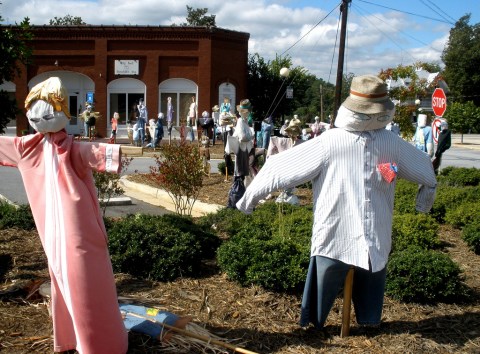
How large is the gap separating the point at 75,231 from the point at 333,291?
1835 mm

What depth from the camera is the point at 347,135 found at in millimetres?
4242

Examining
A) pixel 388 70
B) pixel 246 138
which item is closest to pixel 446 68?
pixel 388 70

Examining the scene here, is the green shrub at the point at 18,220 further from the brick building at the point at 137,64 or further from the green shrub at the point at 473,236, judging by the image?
the brick building at the point at 137,64

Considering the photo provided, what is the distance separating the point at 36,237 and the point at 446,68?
6239 centimetres

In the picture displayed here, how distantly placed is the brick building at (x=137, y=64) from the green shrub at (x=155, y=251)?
88.2ft

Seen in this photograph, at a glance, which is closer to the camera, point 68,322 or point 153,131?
point 68,322

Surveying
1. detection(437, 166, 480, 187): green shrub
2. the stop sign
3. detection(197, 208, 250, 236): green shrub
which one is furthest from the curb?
the stop sign

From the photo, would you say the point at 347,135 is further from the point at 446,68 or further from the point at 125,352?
the point at 446,68

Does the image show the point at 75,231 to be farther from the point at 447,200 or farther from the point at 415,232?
the point at 447,200

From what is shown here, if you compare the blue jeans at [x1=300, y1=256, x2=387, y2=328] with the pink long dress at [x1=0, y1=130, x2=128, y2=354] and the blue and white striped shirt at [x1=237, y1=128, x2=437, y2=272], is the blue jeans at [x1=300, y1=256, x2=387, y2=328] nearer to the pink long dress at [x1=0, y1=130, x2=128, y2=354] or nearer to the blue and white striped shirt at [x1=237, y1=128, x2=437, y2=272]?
the blue and white striped shirt at [x1=237, y1=128, x2=437, y2=272]

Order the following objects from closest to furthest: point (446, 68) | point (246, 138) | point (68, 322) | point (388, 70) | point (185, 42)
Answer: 1. point (68, 322)
2. point (246, 138)
3. point (388, 70)
4. point (185, 42)
5. point (446, 68)

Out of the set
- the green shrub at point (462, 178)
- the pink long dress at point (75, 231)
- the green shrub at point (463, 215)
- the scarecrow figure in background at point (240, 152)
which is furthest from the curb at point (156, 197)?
the pink long dress at point (75, 231)

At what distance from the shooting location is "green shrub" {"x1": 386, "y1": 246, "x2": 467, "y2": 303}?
5371 millimetres

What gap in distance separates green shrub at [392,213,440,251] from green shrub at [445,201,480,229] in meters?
1.20
